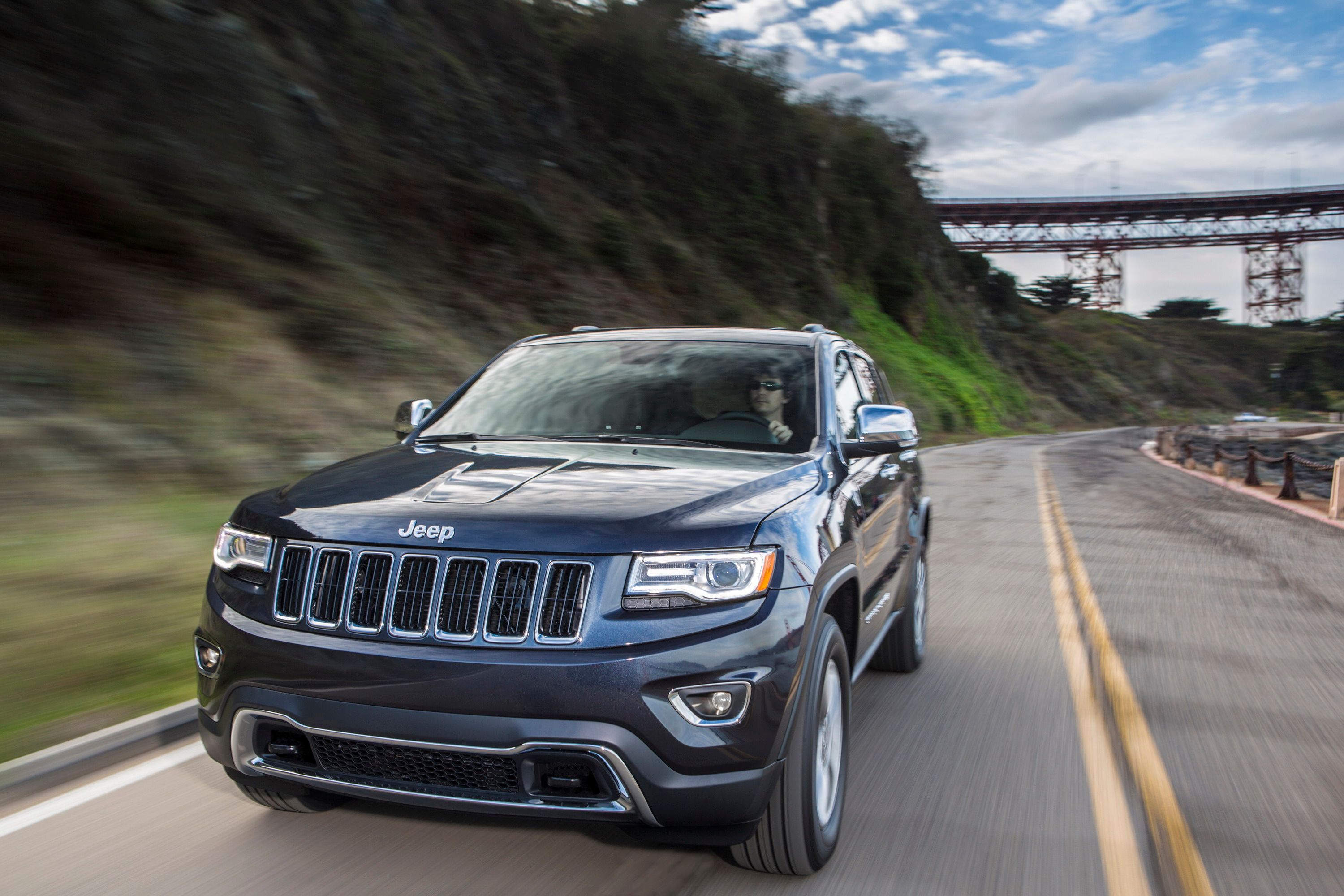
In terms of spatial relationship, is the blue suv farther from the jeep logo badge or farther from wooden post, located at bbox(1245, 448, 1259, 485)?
wooden post, located at bbox(1245, 448, 1259, 485)

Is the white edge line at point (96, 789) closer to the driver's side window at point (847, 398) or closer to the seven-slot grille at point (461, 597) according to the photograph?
the seven-slot grille at point (461, 597)

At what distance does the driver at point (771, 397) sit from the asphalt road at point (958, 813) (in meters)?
1.36

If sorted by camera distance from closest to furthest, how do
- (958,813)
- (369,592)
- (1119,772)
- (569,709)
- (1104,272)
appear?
(569,709), (369,592), (958,813), (1119,772), (1104,272)

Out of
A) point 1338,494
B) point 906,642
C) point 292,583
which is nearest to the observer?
point 292,583

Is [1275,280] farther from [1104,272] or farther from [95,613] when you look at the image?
[95,613]

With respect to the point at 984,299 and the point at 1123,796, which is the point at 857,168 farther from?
the point at 1123,796

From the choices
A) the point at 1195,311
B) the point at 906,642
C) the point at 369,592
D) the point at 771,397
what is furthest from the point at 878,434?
the point at 1195,311

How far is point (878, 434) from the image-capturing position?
432 centimetres

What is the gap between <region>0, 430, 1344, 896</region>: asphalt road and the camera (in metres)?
3.26

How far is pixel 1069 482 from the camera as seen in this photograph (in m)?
21.6

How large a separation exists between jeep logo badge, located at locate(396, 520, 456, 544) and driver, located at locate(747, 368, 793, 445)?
5.34 feet

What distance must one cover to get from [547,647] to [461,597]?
28 cm

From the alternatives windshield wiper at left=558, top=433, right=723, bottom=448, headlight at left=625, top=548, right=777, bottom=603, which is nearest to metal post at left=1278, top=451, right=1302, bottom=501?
windshield wiper at left=558, top=433, right=723, bottom=448

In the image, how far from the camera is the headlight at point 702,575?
286 centimetres
